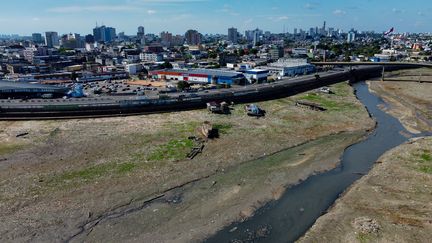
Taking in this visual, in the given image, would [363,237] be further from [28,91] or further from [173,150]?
[28,91]

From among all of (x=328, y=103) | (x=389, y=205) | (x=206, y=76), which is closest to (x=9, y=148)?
(x=389, y=205)

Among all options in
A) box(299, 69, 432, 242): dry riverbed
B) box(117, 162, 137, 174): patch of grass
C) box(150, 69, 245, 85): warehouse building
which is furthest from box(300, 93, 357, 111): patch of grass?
box(117, 162, 137, 174): patch of grass

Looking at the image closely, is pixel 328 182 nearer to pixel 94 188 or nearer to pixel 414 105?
pixel 94 188

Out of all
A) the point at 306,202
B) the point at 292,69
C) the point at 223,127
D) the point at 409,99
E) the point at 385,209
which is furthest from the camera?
the point at 292,69

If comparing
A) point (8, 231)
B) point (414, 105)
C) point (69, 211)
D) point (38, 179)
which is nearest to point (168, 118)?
point (38, 179)

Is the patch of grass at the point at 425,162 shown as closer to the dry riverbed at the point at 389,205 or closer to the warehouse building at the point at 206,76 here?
the dry riverbed at the point at 389,205

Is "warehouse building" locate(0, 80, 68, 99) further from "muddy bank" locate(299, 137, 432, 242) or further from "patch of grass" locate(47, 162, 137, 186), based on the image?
"muddy bank" locate(299, 137, 432, 242)
